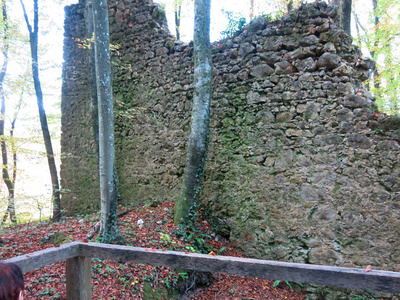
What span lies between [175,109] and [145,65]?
1649 millimetres

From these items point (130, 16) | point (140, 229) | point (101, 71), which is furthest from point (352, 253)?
point (130, 16)

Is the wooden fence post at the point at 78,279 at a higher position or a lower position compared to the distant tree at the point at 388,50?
lower

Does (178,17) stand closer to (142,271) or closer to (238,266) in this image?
(142,271)

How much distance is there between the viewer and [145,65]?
6746 mm

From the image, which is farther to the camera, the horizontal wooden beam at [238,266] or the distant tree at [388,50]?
the distant tree at [388,50]

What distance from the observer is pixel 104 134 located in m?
4.30

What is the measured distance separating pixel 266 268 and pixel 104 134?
3.42 meters

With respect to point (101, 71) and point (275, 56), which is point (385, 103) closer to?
point (275, 56)

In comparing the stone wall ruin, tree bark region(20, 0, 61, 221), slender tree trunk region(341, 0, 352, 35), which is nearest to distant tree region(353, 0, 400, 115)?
slender tree trunk region(341, 0, 352, 35)

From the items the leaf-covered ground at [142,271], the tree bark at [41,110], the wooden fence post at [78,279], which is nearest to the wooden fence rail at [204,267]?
the wooden fence post at [78,279]

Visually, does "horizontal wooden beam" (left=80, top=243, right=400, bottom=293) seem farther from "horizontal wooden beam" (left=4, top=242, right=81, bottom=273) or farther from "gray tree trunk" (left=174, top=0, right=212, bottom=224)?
"gray tree trunk" (left=174, top=0, right=212, bottom=224)

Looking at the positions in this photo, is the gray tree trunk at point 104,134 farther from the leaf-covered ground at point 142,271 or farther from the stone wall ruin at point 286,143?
the stone wall ruin at point 286,143

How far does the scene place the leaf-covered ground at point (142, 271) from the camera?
3.36 m

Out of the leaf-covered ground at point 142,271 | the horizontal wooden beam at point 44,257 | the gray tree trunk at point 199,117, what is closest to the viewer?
the horizontal wooden beam at point 44,257
